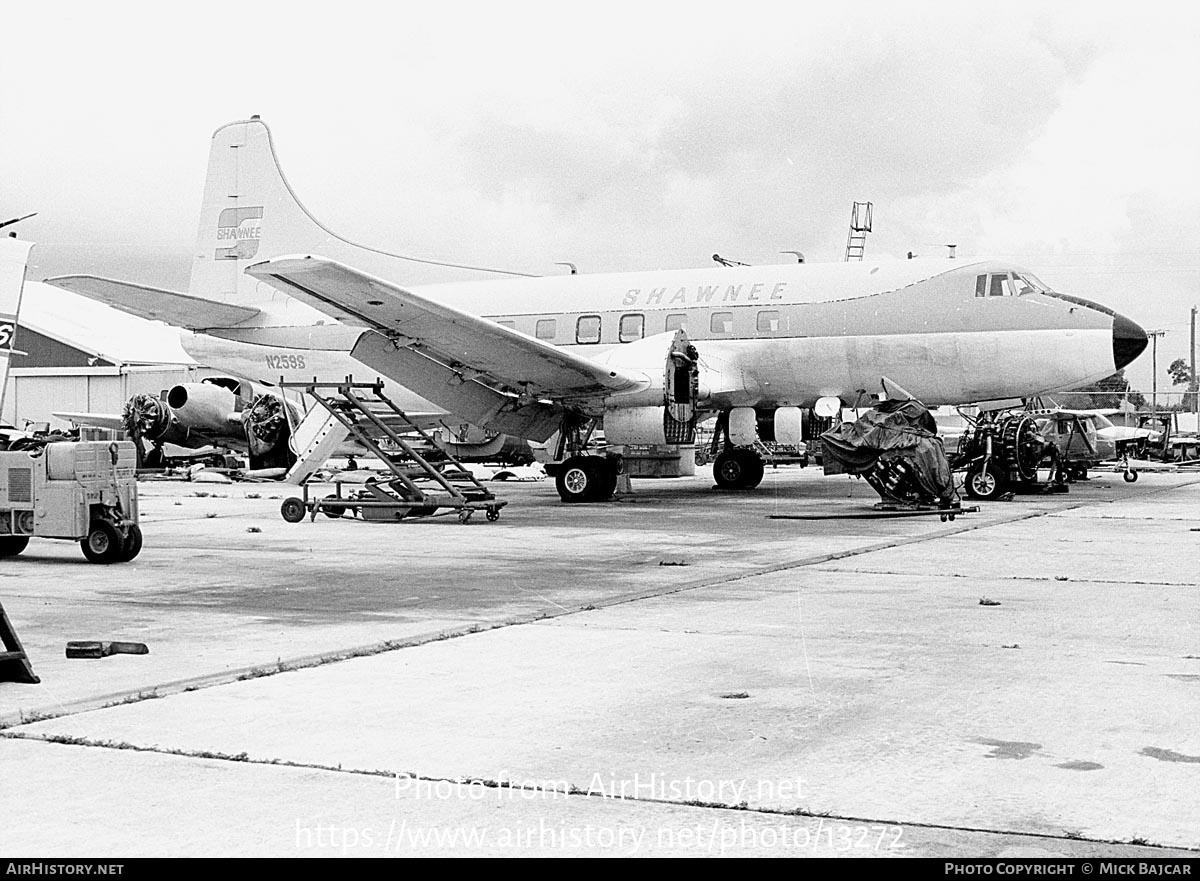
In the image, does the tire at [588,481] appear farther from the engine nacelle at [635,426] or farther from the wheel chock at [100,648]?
the wheel chock at [100,648]

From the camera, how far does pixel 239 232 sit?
26219 mm

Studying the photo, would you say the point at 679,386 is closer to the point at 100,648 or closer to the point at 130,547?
the point at 130,547

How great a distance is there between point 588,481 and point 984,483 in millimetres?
6406

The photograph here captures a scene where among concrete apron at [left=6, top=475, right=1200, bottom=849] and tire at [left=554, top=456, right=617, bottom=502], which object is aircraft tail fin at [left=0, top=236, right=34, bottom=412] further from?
tire at [left=554, top=456, right=617, bottom=502]

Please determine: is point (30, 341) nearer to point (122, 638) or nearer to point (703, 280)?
point (703, 280)

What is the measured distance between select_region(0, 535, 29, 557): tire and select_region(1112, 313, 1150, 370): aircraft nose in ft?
50.9

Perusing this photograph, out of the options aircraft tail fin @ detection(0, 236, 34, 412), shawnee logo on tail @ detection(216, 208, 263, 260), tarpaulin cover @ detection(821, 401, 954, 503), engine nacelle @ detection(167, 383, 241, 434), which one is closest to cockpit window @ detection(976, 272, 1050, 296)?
tarpaulin cover @ detection(821, 401, 954, 503)

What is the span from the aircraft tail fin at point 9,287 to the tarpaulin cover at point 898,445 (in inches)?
462

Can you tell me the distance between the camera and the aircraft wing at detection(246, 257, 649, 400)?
55.1 feet

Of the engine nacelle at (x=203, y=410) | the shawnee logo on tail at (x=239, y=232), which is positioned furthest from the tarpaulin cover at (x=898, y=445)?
the engine nacelle at (x=203, y=410)

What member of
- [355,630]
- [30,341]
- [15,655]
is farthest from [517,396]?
[30,341]

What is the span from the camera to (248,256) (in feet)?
85.4

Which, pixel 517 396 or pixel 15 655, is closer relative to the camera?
pixel 15 655
